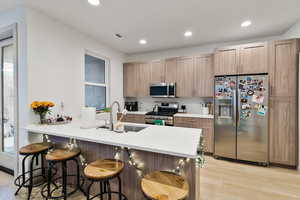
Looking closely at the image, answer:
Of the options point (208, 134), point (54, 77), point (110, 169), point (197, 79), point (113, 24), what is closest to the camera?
point (110, 169)

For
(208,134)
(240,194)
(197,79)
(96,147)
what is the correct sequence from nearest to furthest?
(96,147)
(240,194)
(208,134)
(197,79)

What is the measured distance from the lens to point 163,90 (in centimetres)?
380

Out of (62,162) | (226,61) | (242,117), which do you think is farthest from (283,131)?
(62,162)

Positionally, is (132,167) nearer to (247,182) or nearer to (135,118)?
(247,182)

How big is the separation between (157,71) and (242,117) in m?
2.34

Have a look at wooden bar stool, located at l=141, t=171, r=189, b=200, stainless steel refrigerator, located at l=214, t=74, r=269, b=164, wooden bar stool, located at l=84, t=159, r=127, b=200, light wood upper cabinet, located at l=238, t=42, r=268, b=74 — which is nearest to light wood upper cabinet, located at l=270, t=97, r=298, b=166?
stainless steel refrigerator, located at l=214, t=74, r=269, b=164

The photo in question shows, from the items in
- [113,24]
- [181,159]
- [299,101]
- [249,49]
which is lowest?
[181,159]

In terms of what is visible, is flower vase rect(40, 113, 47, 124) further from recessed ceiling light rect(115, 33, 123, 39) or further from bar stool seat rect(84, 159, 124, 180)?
recessed ceiling light rect(115, 33, 123, 39)

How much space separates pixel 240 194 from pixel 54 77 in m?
3.44

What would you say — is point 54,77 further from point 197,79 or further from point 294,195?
point 294,195

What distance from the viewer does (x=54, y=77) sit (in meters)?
2.39

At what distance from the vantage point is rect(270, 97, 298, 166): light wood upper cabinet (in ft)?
8.32

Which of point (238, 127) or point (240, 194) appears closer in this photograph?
point (240, 194)

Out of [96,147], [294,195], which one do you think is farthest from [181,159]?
[294,195]
